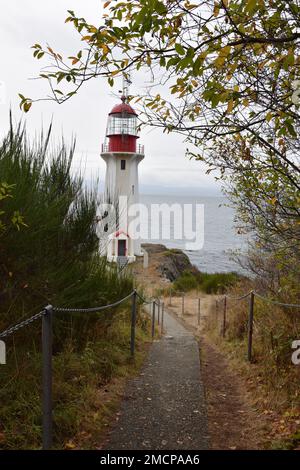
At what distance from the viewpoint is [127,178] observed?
26281 mm

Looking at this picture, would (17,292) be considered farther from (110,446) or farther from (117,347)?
(117,347)

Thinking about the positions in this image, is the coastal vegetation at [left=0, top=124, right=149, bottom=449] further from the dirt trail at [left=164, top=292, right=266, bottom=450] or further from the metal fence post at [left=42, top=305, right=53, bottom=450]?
the dirt trail at [left=164, top=292, right=266, bottom=450]

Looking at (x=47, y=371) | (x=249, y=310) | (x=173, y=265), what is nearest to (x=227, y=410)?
(x=47, y=371)

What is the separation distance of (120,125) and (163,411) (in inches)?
897

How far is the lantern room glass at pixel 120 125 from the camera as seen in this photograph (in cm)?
2495

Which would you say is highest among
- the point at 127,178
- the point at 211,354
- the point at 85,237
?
the point at 127,178

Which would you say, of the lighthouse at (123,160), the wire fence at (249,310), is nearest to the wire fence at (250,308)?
the wire fence at (249,310)

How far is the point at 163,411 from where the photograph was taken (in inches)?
175

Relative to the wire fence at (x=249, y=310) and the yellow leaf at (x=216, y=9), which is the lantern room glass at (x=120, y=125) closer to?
the wire fence at (x=249, y=310)

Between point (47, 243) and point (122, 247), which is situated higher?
point (47, 243)

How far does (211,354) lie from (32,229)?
16.9 ft

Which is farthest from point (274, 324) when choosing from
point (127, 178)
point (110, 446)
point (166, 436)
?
point (127, 178)

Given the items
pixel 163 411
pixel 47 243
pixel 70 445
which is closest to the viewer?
pixel 70 445

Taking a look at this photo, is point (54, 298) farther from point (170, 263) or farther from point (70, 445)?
point (170, 263)
